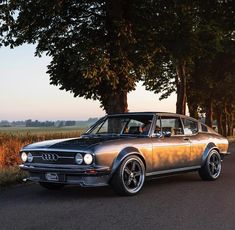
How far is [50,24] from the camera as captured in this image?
71.7 feet

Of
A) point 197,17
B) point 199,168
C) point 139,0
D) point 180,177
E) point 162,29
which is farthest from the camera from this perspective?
point 197,17

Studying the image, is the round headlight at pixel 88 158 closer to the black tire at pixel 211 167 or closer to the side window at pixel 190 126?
the side window at pixel 190 126

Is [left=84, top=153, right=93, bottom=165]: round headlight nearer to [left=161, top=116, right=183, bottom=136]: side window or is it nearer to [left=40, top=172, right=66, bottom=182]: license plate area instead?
[left=40, top=172, right=66, bottom=182]: license plate area

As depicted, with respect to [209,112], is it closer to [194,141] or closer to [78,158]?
[194,141]

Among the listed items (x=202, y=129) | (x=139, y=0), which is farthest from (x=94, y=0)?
(x=202, y=129)

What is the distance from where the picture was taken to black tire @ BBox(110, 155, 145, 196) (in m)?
9.65

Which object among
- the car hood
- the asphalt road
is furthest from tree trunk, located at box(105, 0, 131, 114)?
the car hood

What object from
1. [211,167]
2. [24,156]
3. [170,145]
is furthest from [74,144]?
[211,167]

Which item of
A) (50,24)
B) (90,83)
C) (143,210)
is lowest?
(143,210)

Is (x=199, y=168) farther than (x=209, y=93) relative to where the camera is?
No

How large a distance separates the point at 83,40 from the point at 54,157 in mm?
11554

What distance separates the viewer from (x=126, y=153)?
9.86m

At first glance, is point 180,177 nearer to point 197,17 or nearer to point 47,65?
point 47,65

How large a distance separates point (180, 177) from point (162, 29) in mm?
12615
